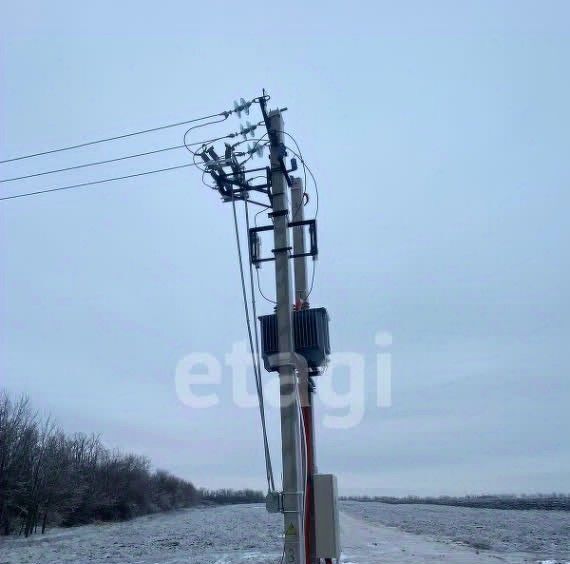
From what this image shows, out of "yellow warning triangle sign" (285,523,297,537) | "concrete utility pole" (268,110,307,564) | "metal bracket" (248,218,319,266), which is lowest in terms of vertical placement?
"yellow warning triangle sign" (285,523,297,537)

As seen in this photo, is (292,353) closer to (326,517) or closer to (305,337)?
(305,337)

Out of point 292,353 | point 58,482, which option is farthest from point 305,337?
point 58,482

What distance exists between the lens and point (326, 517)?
25.7 feet

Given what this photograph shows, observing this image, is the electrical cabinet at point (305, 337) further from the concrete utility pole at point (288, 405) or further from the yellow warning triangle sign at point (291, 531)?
the yellow warning triangle sign at point (291, 531)

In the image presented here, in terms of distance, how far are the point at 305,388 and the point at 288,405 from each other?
454mm

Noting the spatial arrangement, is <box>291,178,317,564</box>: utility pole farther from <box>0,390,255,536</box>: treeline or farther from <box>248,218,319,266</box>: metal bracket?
<box>0,390,255,536</box>: treeline

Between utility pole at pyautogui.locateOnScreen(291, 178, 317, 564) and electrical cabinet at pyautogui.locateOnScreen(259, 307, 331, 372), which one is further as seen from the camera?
utility pole at pyautogui.locateOnScreen(291, 178, 317, 564)

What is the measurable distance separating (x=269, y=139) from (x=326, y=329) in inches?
89.1

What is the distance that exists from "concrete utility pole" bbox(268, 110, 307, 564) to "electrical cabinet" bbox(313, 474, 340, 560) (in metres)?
0.27

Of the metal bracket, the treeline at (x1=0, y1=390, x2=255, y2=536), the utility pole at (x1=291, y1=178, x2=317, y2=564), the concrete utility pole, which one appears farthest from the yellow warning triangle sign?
the treeline at (x1=0, y1=390, x2=255, y2=536)

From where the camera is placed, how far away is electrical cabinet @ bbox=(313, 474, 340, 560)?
25.5 ft

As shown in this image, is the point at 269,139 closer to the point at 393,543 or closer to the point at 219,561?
the point at 219,561

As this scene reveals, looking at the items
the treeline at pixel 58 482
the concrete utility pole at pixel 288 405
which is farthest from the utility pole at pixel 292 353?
the treeline at pixel 58 482

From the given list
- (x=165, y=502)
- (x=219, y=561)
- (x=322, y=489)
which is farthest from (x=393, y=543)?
(x=165, y=502)
